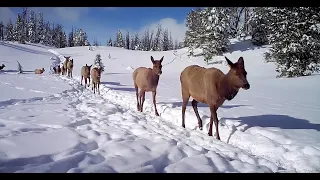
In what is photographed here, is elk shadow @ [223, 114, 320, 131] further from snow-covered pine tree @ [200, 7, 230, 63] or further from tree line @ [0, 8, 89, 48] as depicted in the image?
tree line @ [0, 8, 89, 48]

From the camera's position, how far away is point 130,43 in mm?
120375

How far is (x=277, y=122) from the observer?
5.91 meters

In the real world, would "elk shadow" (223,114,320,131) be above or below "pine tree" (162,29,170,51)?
below

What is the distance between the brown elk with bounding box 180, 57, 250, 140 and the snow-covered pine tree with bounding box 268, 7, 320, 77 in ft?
42.7

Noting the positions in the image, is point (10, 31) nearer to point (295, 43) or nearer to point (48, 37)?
point (48, 37)

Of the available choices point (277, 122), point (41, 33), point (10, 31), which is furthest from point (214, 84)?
point (41, 33)

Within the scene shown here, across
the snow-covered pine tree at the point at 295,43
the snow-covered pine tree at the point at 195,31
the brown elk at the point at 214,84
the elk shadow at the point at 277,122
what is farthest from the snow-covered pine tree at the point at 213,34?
the brown elk at the point at 214,84

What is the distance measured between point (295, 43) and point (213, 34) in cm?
1797

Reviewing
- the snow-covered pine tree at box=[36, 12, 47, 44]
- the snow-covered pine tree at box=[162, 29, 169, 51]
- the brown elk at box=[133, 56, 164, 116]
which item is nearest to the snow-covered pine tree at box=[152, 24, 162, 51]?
the snow-covered pine tree at box=[162, 29, 169, 51]

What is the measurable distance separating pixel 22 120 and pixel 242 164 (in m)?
4.35

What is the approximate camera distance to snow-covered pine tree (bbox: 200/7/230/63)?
33000mm

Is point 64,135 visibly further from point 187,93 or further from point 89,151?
point 187,93
